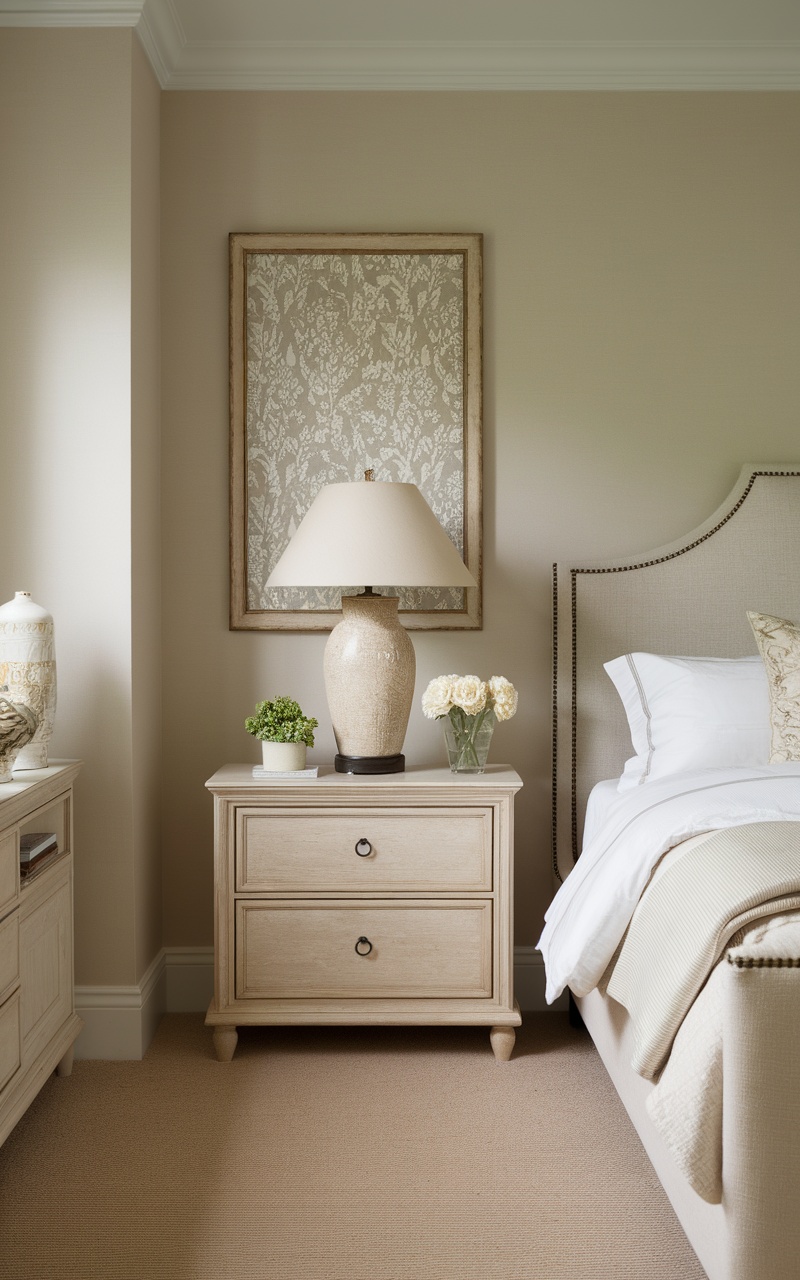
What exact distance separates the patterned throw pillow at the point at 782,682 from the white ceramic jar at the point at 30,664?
172 cm

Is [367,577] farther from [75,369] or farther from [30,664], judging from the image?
[75,369]

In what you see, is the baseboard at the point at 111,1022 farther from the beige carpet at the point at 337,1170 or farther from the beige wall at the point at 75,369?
the beige wall at the point at 75,369

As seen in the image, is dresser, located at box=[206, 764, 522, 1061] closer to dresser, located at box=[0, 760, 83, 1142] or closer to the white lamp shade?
dresser, located at box=[0, 760, 83, 1142]

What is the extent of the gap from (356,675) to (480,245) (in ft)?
4.33

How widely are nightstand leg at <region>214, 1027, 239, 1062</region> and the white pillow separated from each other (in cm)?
117

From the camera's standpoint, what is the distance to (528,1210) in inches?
73.3

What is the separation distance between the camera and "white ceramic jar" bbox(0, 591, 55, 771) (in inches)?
89.4

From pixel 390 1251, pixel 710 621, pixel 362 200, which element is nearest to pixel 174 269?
pixel 362 200

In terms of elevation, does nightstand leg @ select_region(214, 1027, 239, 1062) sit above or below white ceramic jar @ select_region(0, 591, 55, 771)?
below

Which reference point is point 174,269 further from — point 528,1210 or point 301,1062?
point 528,1210

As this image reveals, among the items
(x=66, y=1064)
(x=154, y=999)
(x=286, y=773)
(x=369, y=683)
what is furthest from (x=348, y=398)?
(x=66, y=1064)

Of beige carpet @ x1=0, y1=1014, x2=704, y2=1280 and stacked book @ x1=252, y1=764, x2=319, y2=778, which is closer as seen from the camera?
beige carpet @ x1=0, y1=1014, x2=704, y2=1280

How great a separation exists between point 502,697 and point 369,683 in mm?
346

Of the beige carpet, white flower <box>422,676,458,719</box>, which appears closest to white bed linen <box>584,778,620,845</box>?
white flower <box>422,676,458,719</box>
